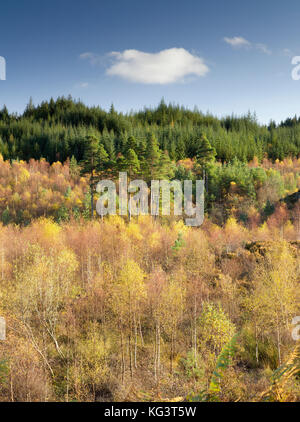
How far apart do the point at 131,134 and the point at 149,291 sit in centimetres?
7804

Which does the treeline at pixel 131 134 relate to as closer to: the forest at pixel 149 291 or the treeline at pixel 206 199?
the treeline at pixel 206 199

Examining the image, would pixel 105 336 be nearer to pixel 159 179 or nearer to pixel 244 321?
pixel 244 321

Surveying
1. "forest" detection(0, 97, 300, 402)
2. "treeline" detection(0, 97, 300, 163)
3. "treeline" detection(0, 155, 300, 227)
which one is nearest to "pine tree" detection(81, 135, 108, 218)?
"forest" detection(0, 97, 300, 402)

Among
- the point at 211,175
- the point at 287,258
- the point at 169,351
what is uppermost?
the point at 211,175

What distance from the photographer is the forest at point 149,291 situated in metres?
21.9

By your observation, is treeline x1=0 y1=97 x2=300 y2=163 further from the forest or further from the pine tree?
the forest

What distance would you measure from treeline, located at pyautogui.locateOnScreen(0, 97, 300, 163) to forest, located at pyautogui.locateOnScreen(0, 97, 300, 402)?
67.3 ft

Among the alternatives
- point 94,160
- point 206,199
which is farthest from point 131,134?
point 94,160

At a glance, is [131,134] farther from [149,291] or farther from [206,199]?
[149,291]

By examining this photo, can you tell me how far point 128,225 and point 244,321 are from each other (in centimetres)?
2555

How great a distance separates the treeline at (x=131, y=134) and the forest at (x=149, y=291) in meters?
20.5

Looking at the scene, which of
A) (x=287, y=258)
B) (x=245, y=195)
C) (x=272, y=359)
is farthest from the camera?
(x=245, y=195)

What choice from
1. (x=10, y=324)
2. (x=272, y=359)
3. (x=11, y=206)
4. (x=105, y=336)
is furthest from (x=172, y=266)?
(x=11, y=206)

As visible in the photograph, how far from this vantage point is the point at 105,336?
28.4 meters
